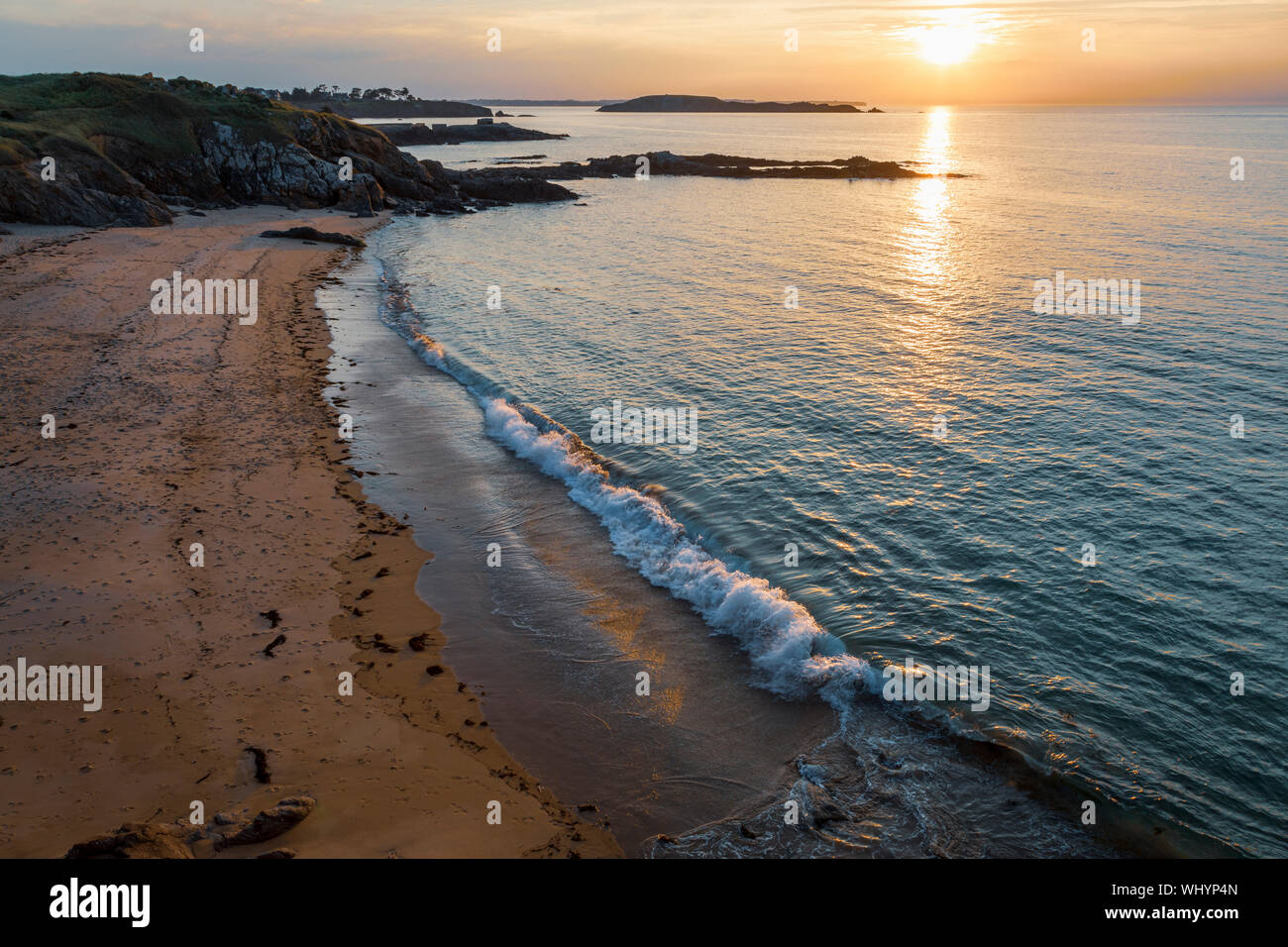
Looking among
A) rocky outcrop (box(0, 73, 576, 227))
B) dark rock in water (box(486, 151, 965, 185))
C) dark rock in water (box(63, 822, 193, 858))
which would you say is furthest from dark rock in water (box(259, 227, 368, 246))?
dark rock in water (box(63, 822, 193, 858))

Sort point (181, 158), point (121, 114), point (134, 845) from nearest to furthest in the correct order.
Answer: point (134, 845)
point (121, 114)
point (181, 158)

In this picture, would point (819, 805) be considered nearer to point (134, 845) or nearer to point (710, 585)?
point (710, 585)

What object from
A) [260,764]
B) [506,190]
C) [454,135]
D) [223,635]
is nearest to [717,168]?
[506,190]

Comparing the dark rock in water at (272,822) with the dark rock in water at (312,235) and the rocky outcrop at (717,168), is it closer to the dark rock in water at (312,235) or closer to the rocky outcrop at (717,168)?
the dark rock in water at (312,235)

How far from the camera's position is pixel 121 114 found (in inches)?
2190

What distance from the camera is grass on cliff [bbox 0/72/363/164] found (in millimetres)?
48188

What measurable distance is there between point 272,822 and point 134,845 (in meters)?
1.12

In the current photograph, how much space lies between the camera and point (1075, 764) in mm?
8945

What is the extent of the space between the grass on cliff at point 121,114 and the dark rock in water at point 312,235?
14.1m

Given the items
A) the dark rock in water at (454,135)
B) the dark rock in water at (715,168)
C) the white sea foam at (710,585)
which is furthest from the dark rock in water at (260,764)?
the dark rock in water at (454,135)

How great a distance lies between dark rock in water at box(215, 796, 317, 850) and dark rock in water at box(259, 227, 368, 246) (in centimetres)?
4627
